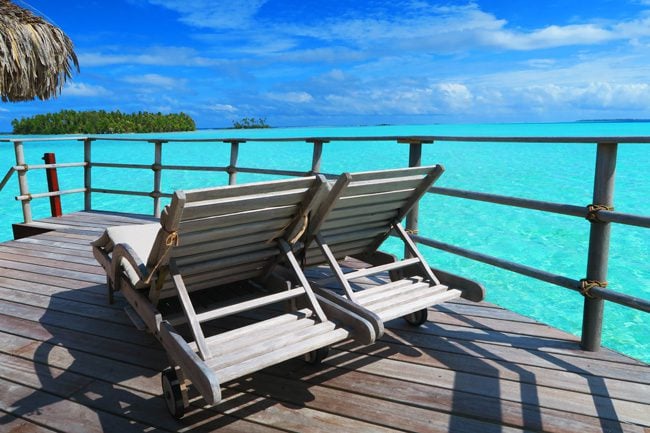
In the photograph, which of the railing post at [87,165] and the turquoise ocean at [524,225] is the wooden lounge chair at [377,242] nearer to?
the turquoise ocean at [524,225]

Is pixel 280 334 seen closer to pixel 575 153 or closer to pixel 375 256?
pixel 375 256

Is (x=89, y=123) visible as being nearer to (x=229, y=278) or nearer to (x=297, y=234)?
(x=229, y=278)

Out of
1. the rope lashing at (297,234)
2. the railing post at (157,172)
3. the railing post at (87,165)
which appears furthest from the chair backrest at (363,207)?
the railing post at (87,165)

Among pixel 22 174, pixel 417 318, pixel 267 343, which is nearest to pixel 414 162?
pixel 417 318

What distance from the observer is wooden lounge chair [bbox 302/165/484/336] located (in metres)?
2.31

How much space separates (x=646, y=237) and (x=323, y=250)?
12.1 meters

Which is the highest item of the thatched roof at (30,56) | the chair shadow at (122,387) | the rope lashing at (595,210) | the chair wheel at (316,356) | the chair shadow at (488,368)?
the thatched roof at (30,56)

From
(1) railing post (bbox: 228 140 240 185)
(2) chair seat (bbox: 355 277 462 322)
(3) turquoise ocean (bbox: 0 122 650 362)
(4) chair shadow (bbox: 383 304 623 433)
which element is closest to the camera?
(4) chair shadow (bbox: 383 304 623 433)

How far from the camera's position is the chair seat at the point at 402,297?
2270mm

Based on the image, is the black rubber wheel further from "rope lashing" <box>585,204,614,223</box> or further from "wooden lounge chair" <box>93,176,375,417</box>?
"rope lashing" <box>585,204,614,223</box>

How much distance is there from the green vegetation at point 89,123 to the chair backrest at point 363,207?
168ft

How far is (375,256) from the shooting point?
10.1 feet

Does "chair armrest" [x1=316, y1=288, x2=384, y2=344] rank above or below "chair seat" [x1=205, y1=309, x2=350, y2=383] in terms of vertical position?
above

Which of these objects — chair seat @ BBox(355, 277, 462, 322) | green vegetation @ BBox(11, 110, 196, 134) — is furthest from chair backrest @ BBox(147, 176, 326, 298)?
green vegetation @ BBox(11, 110, 196, 134)
